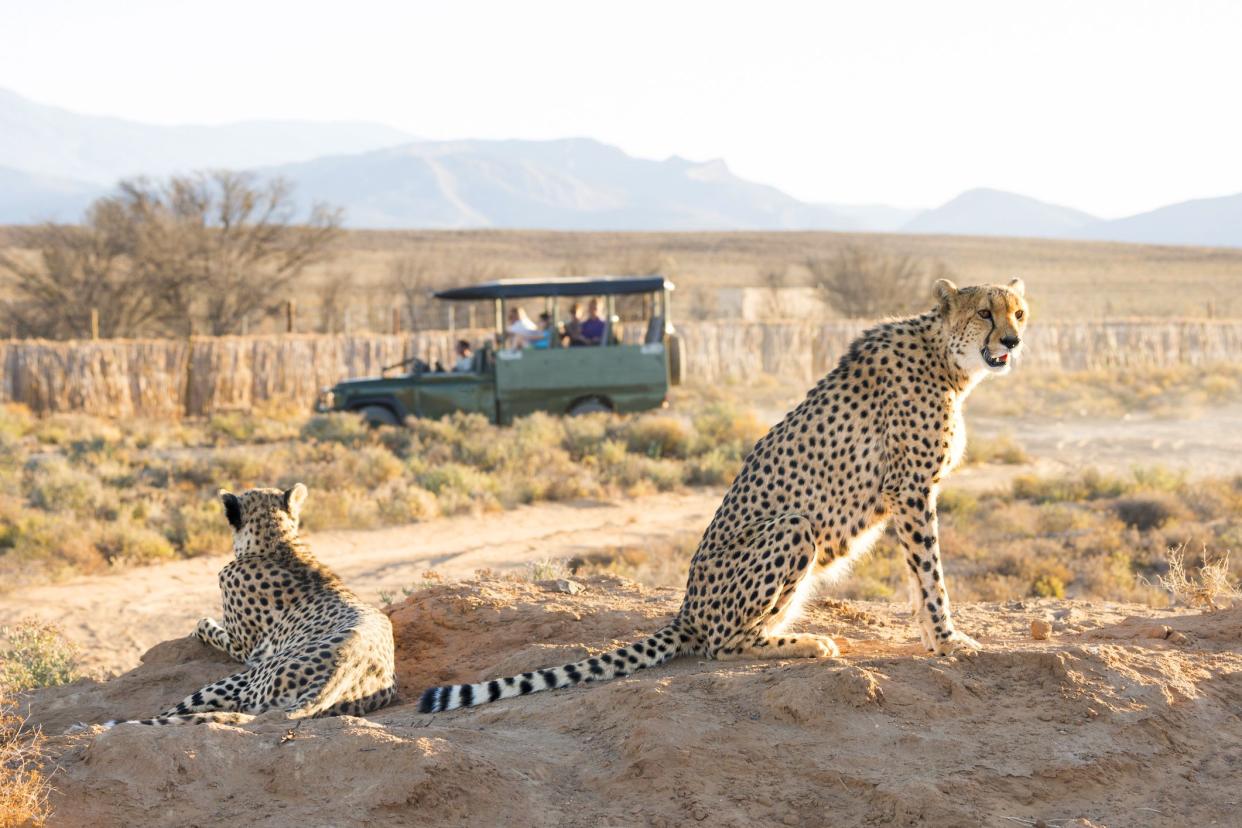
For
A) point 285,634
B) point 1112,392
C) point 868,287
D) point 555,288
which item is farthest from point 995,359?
point 868,287

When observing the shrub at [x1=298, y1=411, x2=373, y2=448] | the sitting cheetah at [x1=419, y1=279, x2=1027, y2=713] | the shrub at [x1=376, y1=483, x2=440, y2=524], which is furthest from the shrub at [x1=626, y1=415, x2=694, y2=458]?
the sitting cheetah at [x1=419, y1=279, x2=1027, y2=713]

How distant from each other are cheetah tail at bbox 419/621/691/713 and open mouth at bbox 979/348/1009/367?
1.69 metres

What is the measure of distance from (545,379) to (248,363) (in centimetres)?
865

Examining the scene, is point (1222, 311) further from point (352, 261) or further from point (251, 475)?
point (251, 475)

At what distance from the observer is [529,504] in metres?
14.0

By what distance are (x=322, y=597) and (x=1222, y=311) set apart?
61.6 m

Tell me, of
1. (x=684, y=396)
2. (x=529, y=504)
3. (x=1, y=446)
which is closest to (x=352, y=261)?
(x=684, y=396)

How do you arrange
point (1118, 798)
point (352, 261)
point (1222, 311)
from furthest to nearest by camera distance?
point (352, 261) < point (1222, 311) < point (1118, 798)

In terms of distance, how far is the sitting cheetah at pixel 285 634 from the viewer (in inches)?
197

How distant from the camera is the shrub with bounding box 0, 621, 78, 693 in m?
6.71

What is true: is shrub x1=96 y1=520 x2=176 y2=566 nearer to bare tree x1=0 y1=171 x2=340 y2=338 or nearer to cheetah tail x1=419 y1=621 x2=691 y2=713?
cheetah tail x1=419 y1=621 x2=691 y2=713

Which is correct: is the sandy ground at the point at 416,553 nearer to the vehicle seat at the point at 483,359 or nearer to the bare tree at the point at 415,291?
the vehicle seat at the point at 483,359

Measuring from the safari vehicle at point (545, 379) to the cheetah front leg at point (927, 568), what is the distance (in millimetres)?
11536

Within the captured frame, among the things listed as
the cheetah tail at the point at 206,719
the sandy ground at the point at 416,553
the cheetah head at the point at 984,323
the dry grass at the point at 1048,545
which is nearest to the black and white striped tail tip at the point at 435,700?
the cheetah tail at the point at 206,719
